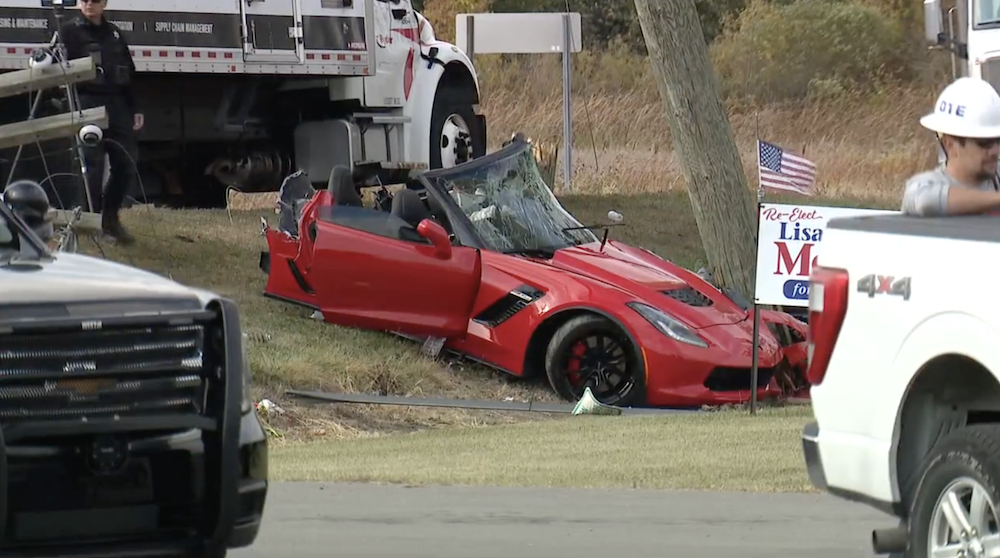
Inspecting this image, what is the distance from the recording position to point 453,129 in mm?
20594

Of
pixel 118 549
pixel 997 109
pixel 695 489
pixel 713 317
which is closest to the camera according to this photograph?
pixel 118 549

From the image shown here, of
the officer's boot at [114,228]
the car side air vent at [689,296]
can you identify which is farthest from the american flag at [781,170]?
the officer's boot at [114,228]

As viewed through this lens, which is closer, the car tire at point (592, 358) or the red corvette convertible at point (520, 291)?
the red corvette convertible at point (520, 291)

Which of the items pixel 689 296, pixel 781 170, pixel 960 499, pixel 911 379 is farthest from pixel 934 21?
pixel 960 499

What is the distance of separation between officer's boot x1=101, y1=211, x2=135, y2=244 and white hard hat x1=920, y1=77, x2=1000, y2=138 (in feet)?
35.3

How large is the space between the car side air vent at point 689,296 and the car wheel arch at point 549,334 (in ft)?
1.65

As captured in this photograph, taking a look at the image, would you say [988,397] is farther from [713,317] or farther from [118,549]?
[713,317]

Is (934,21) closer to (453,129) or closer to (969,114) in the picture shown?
(453,129)

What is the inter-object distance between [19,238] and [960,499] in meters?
3.58

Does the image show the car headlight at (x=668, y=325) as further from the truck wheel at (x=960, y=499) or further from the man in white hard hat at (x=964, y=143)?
the truck wheel at (x=960, y=499)

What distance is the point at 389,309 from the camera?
49.4 ft

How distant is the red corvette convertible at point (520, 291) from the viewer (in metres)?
13.9

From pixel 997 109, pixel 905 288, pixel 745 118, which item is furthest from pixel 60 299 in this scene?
pixel 745 118

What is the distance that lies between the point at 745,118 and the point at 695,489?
29492 mm
